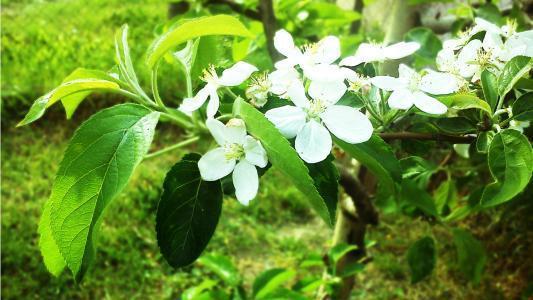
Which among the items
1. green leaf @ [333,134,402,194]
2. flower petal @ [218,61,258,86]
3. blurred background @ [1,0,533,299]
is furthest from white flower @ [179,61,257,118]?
blurred background @ [1,0,533,299]

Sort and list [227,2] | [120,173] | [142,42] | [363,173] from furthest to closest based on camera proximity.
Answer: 1. [142,42]
2. [363,173]
3. [227,2]
4. [120,173]

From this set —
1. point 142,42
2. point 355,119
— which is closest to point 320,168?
point 355,119

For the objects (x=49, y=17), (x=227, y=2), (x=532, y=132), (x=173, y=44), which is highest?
(x=173, y=44)

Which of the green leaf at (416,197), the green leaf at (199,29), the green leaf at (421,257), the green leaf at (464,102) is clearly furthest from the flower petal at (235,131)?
the green leaf at (421,257)

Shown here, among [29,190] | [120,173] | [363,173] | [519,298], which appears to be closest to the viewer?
[120,173]

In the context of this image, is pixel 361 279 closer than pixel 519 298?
No

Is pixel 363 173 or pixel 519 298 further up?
pixel 363 173

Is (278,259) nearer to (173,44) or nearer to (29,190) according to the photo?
(29,190)
